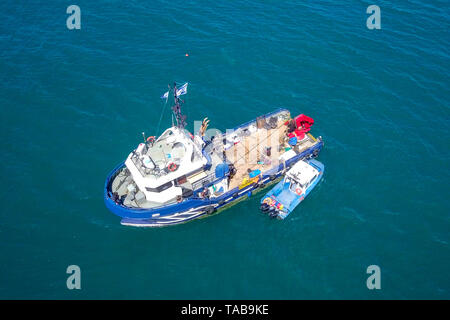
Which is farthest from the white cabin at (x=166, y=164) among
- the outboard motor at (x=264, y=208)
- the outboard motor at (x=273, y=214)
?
the outboard motor at (x=273, y=214)

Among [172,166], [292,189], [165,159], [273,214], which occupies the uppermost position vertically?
[165,159]

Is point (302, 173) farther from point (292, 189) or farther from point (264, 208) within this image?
point (264, 208)

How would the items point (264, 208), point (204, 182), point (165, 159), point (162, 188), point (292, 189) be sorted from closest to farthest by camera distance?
point (162, 188)
point (165, 159)
point (204, 182)
point (264, 208)
point (292, 189)

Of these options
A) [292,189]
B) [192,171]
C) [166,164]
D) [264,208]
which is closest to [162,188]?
[166,164]

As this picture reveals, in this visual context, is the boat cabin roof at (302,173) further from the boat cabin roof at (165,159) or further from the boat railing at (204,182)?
the boat cabin roof at (165,159)

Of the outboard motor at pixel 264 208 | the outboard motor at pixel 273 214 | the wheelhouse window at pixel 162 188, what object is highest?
the wheelhouse window at pixel 162 188

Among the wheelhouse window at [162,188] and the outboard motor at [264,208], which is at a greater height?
A: the wheelhouse window at [162,188]
